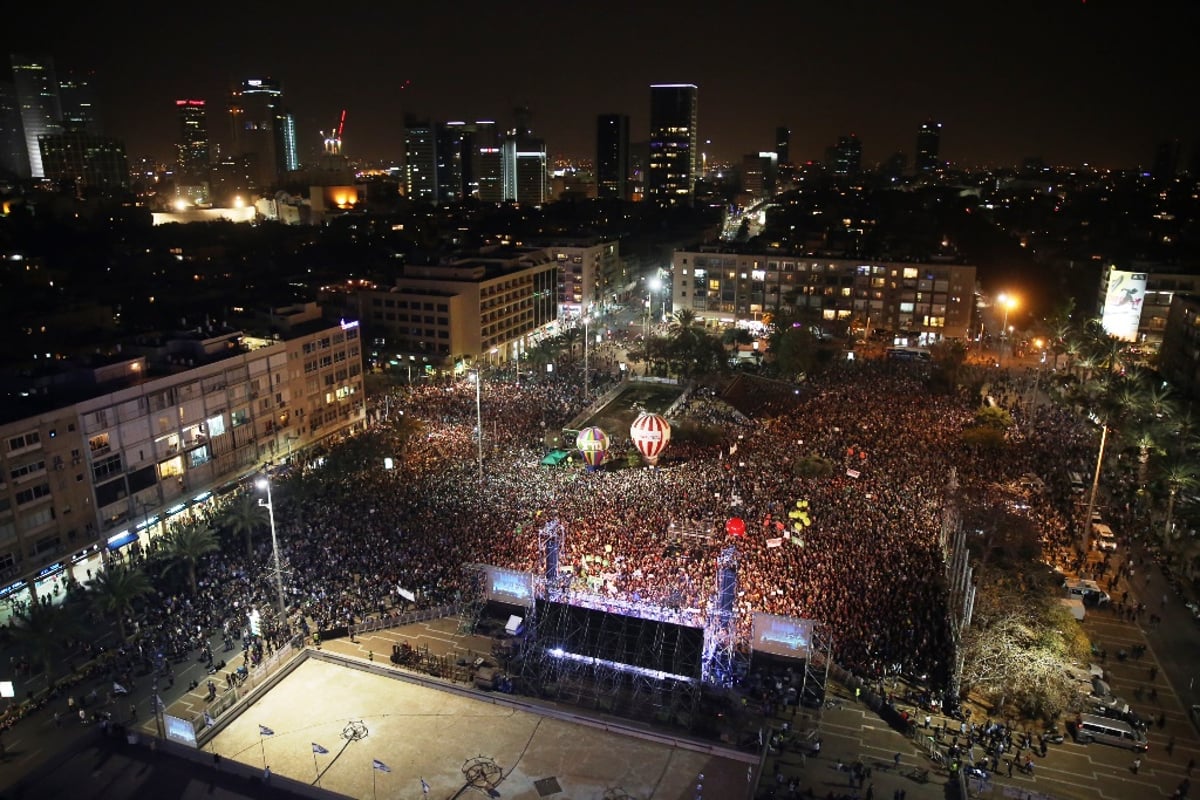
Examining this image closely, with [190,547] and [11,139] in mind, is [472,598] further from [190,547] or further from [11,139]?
[11,139]

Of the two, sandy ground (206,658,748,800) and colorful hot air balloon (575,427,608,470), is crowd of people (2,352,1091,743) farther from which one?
sandy ground (206,658,748,800)

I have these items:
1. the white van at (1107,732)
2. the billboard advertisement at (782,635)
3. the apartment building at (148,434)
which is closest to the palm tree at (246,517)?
the apartment building at (148,434)

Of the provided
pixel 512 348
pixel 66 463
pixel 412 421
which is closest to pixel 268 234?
pixel 512 348

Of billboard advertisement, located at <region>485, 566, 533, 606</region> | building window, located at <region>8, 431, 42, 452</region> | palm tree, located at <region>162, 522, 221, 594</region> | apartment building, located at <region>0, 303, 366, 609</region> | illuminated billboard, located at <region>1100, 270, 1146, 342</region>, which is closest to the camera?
billboard advertisement, located at <region>485, 566, 533, 606</region>

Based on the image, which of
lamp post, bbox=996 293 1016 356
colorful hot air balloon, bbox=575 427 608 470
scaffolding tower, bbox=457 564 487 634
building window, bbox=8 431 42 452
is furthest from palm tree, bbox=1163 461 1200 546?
building window, bbox=8 431 42 452

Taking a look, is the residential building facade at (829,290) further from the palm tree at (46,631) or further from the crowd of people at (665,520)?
the palm tree at (46,631)

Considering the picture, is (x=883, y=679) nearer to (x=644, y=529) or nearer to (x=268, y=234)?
(x=644, y=529)
